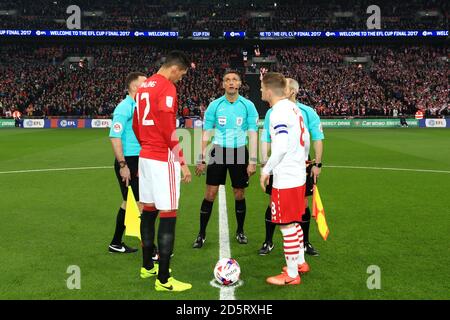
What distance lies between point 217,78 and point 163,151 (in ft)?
144

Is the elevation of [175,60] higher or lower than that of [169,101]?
higher

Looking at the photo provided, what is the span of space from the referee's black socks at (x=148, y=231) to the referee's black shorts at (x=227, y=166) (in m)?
1.60

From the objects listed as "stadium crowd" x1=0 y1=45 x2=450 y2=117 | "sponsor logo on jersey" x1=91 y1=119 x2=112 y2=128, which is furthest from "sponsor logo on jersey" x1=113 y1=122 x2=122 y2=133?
"sponsor logo on jersey" x1=91 y1=119 x2=112 y2=128

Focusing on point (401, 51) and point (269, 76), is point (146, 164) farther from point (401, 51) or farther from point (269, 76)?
point (401, 51)

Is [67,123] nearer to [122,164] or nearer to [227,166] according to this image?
[227,166]

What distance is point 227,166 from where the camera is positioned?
21.0ft

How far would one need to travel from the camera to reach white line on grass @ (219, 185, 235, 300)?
4476mm

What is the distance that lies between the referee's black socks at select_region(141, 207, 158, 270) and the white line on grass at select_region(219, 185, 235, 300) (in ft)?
3.03

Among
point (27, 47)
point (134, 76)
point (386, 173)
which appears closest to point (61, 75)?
point (27, 47)

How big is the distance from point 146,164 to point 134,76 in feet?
5.40

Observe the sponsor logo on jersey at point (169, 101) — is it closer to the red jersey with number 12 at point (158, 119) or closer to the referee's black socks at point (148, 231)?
the red jersey with number 12 at point (158, 119)

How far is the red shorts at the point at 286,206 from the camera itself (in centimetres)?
474

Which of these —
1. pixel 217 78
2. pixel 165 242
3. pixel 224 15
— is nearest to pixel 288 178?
pixel 165 242

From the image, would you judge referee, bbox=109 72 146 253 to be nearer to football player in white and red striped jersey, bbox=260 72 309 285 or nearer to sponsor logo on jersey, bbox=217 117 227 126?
sponsor logo on jersey, bbox=217 117 227 126
